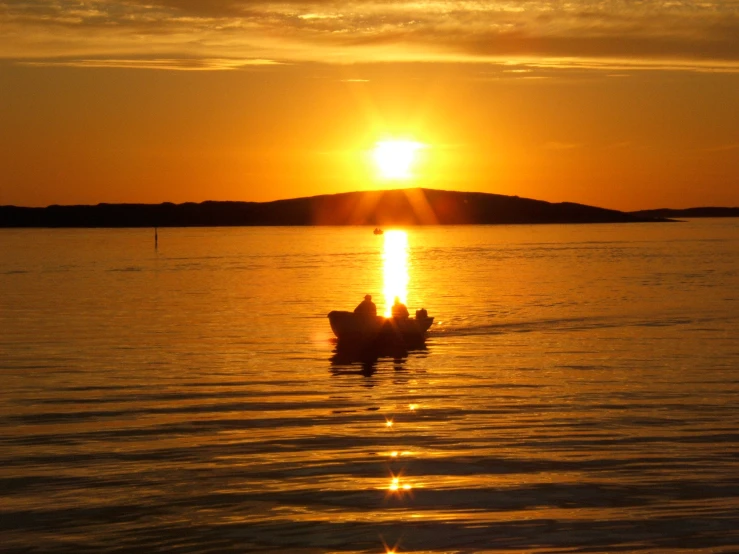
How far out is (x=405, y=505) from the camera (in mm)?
16391

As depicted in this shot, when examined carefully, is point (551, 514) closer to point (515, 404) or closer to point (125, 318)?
point (515, 404)

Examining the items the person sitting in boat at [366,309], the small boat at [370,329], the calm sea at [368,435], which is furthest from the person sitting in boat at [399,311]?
the calm sea at [368,435]

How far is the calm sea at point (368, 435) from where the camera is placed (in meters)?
15.2

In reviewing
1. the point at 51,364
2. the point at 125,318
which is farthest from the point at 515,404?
the point at 125,318

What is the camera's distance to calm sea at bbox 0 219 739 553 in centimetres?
1523

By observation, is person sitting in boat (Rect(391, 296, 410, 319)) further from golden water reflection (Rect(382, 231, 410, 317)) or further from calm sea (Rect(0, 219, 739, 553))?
golden water reflection (Rect(382, 231, 410, 317))

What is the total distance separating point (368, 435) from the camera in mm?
22047

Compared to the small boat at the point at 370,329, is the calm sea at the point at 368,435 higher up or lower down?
lower down

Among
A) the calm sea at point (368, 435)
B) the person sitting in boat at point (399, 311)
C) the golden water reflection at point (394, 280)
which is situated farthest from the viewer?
the golden water reflection at point (394, 280)

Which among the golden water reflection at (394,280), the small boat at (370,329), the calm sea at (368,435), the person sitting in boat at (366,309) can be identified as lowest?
the calm sea at (368,435)

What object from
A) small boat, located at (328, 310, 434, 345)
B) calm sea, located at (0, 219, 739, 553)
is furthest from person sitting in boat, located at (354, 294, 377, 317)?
calm sea, located at (0, 219, 739, 553)

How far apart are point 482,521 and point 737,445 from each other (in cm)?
757

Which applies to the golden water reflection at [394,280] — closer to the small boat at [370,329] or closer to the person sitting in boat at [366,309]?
the person sitting in boat at [366,309]

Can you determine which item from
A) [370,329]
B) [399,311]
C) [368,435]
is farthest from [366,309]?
[368,435]
